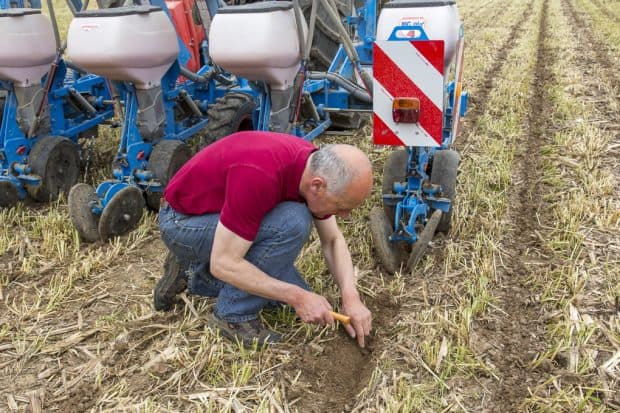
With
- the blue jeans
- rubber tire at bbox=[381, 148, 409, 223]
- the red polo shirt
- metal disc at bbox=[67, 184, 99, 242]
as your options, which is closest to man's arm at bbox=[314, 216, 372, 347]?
the blue jeans

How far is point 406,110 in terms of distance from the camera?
3.21 metres

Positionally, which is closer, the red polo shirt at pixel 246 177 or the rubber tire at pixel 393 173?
the red polo shirt at pixel 246 177

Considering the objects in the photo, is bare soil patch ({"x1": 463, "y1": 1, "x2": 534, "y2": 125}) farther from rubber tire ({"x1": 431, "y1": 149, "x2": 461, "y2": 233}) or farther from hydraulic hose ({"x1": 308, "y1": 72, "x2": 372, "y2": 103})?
rubber tire ({"x1": 431, "y1": 149, "x2": 461, "y2": 233})

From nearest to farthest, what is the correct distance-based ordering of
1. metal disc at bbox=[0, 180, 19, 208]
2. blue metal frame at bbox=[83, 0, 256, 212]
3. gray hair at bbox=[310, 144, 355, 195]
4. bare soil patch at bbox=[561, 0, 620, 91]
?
gray hair at bbox=[310, 144, 355, 195]
blue metal frame at bbox=[83, 0, 256, 212]
metal disc at bbox=[0, 180, 19, 208]
bare soil patch at bbox=[561, 0, 620, 91]

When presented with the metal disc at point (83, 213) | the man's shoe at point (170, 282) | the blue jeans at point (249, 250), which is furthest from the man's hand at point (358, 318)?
the metal disc at point (83, 213)

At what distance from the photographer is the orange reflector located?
3.20 metres

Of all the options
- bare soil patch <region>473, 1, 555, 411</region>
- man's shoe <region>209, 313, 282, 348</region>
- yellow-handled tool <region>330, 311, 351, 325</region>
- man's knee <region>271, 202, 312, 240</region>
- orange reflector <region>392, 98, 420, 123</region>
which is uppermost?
orange reflector <region>392, 98, 420, 123</region>

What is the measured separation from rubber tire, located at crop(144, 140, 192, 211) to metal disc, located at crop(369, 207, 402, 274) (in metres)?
1.61

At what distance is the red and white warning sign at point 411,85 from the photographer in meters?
3.14

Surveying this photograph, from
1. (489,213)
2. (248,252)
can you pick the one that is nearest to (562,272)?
(489,213)

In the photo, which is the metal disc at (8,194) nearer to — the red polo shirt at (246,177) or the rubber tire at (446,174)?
the red polo shirt at (246,177)

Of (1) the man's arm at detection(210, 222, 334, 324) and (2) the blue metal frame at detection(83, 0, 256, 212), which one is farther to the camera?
(2) the blue metal frame at detection(83, 0, 256, 212)

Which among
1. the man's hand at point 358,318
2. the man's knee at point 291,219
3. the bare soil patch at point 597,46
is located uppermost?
the man's knee at point 291,219

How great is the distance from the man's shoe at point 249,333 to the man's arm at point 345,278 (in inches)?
13.6
